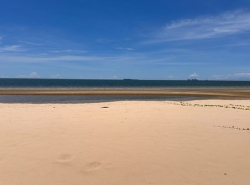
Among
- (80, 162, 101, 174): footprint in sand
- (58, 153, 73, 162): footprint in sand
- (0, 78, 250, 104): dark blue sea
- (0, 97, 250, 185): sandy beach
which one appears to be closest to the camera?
(0, 97, 250, 185): sandy beach

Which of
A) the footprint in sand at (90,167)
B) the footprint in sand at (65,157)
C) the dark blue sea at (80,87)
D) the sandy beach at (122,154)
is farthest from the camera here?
the dark blue sea at (80,87)

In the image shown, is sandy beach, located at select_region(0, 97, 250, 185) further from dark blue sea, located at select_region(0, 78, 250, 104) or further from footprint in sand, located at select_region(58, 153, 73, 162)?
dark blue sea, located at select_region(0, 78, 250, 104)

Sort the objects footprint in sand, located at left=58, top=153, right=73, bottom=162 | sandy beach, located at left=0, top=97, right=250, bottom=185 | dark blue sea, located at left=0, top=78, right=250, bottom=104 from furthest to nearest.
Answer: dark blue sea, located at left=0, top=78, right=250, bottom=104 < footprint in sand, located at left=58, top=153, right=73, bottom=162 < sandy beach, located at left=0, top=97, right=250, bottom=185

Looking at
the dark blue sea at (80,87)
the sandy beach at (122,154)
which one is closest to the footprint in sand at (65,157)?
the sandy beach at (122,154)

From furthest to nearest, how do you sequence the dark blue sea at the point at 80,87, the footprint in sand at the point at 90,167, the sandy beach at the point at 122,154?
1. the dark blue sea at the point at 80,87
2. the footprint in sand at the point at 90,167
3. the sandy beach at the point at 122,154

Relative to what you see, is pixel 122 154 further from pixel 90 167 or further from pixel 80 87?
pixel 80 87

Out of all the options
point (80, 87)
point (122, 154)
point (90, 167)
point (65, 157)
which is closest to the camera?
point (90, 167)

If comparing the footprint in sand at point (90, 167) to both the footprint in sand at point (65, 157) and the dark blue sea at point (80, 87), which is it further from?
the dark blue sea at point (80, 87)

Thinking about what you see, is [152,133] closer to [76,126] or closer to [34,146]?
[76,126]

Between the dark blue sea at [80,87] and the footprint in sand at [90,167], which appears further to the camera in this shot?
the dark blue sea at [80,87]

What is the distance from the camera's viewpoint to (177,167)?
4496 mm

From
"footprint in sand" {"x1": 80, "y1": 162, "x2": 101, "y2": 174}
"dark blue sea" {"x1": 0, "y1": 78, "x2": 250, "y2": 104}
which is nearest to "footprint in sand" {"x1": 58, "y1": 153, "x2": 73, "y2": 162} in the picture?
"footprint in sand" {"x1": 80, "y1": 162, "x2": 101, "y2": 174}

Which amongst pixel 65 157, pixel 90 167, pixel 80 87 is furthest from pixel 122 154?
pixel 80 87

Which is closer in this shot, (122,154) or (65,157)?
(65,157)
